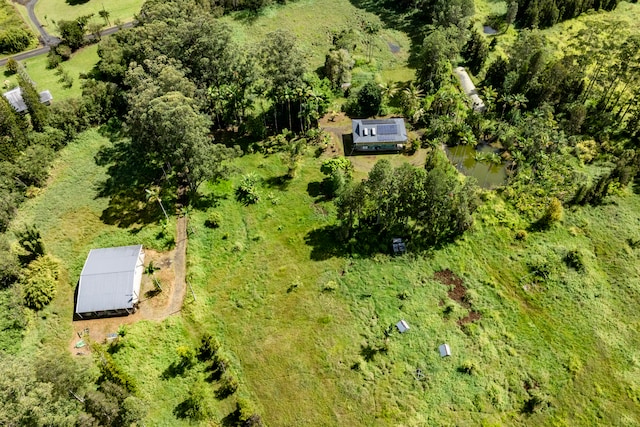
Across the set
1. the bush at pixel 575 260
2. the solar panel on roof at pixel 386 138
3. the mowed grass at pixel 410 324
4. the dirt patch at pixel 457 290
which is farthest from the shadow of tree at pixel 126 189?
the bush at pixel 575 260

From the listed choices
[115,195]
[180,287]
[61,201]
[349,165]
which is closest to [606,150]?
[349,165]

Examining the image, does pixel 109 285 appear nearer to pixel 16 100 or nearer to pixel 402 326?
A: pixel 402 326

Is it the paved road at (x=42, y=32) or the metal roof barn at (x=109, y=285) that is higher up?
the paved road at (x=42, y=32)

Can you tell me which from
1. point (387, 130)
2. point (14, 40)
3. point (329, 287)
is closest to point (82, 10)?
point (14, 40)

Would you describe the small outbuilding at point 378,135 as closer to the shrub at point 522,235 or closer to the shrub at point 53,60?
the shrub at point 522,235

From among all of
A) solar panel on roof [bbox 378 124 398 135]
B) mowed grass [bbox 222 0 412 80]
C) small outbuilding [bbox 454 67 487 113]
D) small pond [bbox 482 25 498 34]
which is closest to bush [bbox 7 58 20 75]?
mowed grass [bbox 222 0 412 80]

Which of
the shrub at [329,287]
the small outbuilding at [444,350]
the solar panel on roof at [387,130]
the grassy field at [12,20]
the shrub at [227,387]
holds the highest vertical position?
the grassy field at [12,20]
